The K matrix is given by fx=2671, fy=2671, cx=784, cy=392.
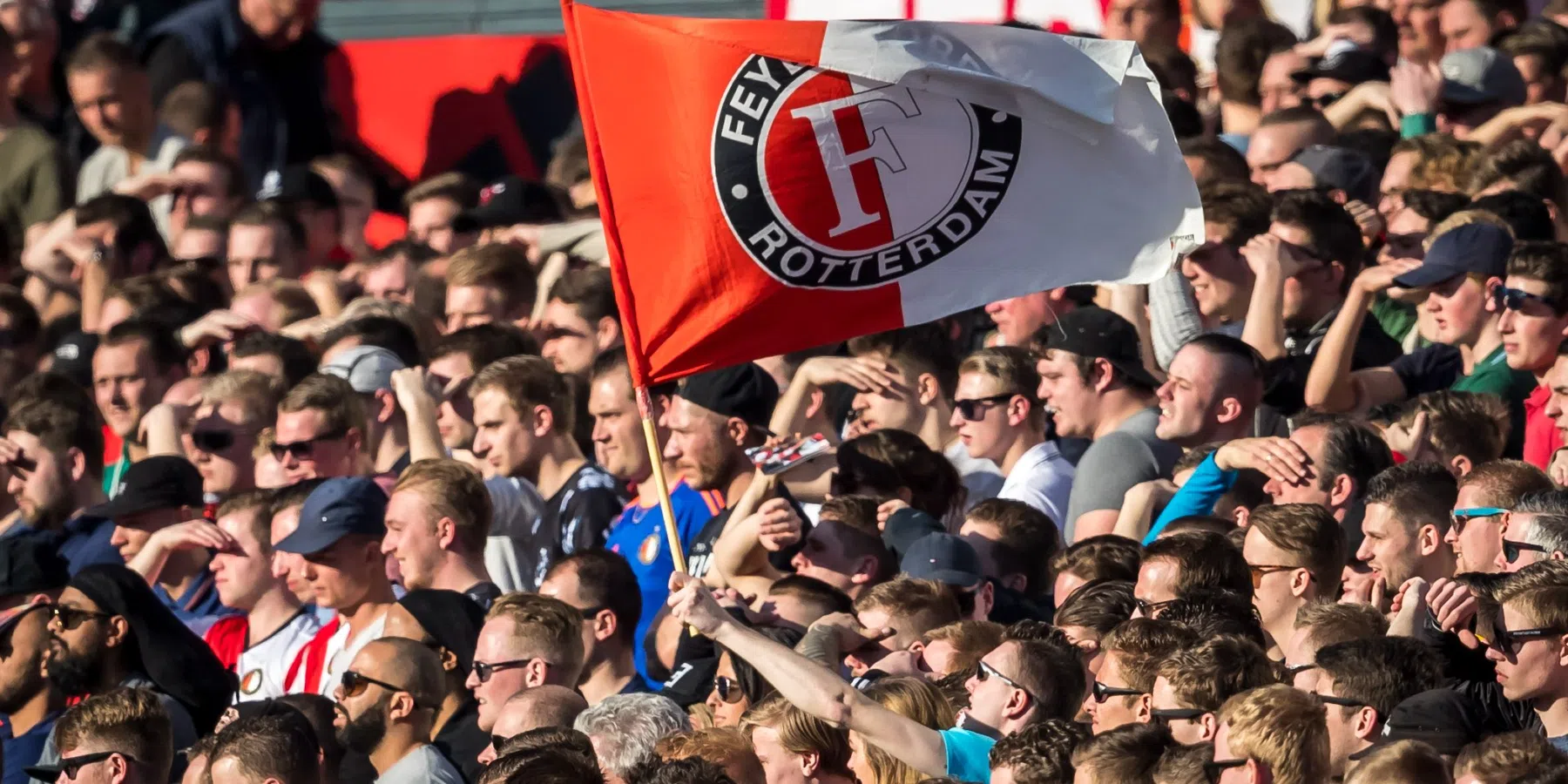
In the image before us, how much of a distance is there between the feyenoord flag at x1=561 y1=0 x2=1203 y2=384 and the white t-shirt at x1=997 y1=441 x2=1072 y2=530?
5.12 ft

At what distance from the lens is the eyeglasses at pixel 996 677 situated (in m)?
6.72

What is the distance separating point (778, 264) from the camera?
7414 millimetres

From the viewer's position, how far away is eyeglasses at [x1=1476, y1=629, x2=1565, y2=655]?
6.23 m

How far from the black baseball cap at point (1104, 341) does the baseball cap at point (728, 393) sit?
40.9 inches

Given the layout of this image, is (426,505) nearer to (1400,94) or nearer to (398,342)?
(398,342)

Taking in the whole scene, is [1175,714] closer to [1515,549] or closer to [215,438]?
[1515,549]

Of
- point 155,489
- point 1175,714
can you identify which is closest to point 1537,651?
point 1175,714

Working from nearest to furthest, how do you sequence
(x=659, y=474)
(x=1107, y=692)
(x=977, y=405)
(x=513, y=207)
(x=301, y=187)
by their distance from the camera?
(x=1107, y=692) < (x=659, y=474) < (x=977, y=405) < (x=513, y=207) < (x=301, y=187)

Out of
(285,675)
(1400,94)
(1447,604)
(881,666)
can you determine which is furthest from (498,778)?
(1400,94)

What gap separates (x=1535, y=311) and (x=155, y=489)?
16.5 ft

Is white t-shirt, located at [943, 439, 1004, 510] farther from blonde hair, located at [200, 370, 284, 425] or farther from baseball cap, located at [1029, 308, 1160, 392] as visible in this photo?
blonde hair, located at [200, 370, 284, 425]

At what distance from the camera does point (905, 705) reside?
268 inches

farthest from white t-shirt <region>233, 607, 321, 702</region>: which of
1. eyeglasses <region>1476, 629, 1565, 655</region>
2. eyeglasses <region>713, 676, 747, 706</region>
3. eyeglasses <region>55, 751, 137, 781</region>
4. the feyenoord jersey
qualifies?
eyeglasses <region>1476, 629, 1565, 655</region>

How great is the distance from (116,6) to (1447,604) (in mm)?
12902
